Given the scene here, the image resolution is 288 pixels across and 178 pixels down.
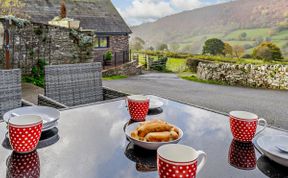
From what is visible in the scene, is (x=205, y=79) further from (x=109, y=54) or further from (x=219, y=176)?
(x=219, y=176)

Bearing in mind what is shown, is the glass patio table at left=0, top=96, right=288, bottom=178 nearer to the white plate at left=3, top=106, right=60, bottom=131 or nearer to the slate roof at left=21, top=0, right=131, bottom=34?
the white plate at left=3, top=106, right=60, bottom=131

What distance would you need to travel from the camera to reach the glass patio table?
3.47 ft

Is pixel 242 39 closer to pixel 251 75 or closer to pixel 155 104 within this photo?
pixel 251 75

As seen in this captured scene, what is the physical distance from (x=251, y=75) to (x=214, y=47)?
1159cm

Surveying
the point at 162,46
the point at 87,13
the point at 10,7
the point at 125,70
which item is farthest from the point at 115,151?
the point at 162,46

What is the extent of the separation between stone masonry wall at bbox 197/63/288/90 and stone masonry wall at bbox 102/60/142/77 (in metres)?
4.56

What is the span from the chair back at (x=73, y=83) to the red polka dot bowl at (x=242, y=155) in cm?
178

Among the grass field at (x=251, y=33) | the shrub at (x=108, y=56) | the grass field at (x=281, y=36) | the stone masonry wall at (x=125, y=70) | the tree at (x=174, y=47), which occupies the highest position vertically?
the grass field at (x=251, y=33)

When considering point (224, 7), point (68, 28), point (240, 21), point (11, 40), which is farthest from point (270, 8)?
point (11, 40)

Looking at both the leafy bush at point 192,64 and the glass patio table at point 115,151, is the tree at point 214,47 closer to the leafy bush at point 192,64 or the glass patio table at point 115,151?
the leafy bush at point 192,64

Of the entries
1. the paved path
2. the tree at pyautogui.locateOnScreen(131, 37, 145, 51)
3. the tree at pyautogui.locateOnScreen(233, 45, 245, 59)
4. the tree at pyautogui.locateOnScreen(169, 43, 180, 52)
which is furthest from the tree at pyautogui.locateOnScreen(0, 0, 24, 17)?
the tree at pyautogui.locateOnScreen(169, 43, 180, 52)

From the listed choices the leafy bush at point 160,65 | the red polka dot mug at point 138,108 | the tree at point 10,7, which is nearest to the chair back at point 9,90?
the red polka dot mug at point 138,108

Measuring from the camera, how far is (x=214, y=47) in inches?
806

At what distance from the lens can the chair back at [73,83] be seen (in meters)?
2.57
